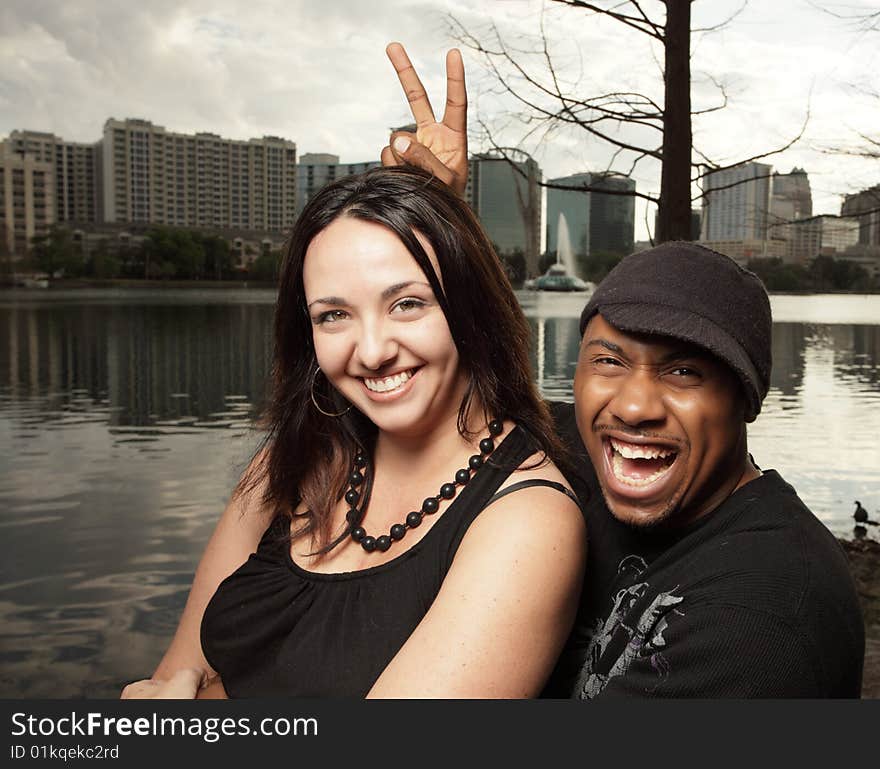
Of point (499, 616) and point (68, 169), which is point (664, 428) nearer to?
point (499, 616)

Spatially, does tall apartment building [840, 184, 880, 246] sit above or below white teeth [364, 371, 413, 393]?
above

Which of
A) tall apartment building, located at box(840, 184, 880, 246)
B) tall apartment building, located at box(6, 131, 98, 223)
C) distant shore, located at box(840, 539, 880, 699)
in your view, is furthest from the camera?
tall apartment building, located at box(6, 131, 98, 223)

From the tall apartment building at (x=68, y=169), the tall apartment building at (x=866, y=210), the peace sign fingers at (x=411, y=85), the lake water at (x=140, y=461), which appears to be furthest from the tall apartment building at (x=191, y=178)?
the peace sign fingers at (x=411, y=85)

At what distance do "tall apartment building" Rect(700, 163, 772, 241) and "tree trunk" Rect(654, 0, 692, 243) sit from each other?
54 centimetres

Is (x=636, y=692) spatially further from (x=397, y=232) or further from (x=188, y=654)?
(x=188, y=654)

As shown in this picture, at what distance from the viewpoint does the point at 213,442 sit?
1642cm

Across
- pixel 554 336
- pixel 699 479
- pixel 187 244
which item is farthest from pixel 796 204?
pixel 187 244

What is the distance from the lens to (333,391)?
204cm

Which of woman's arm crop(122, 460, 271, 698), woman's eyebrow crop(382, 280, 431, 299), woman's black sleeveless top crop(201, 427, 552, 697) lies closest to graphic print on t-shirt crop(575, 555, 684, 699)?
woman's black sleeveless top crop(201, 427, 552, 697)

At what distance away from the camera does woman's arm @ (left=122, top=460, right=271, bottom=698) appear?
1.98 meters

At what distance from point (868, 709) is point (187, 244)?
37.5 meters

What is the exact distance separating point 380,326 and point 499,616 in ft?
1.76

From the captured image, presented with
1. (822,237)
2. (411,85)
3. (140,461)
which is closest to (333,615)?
(411,85)

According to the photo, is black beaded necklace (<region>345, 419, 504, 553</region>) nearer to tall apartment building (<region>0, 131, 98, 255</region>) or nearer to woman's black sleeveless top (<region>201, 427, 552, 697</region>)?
woman's black sleeveless top (<region>201, 427, 552, 697</region>)
